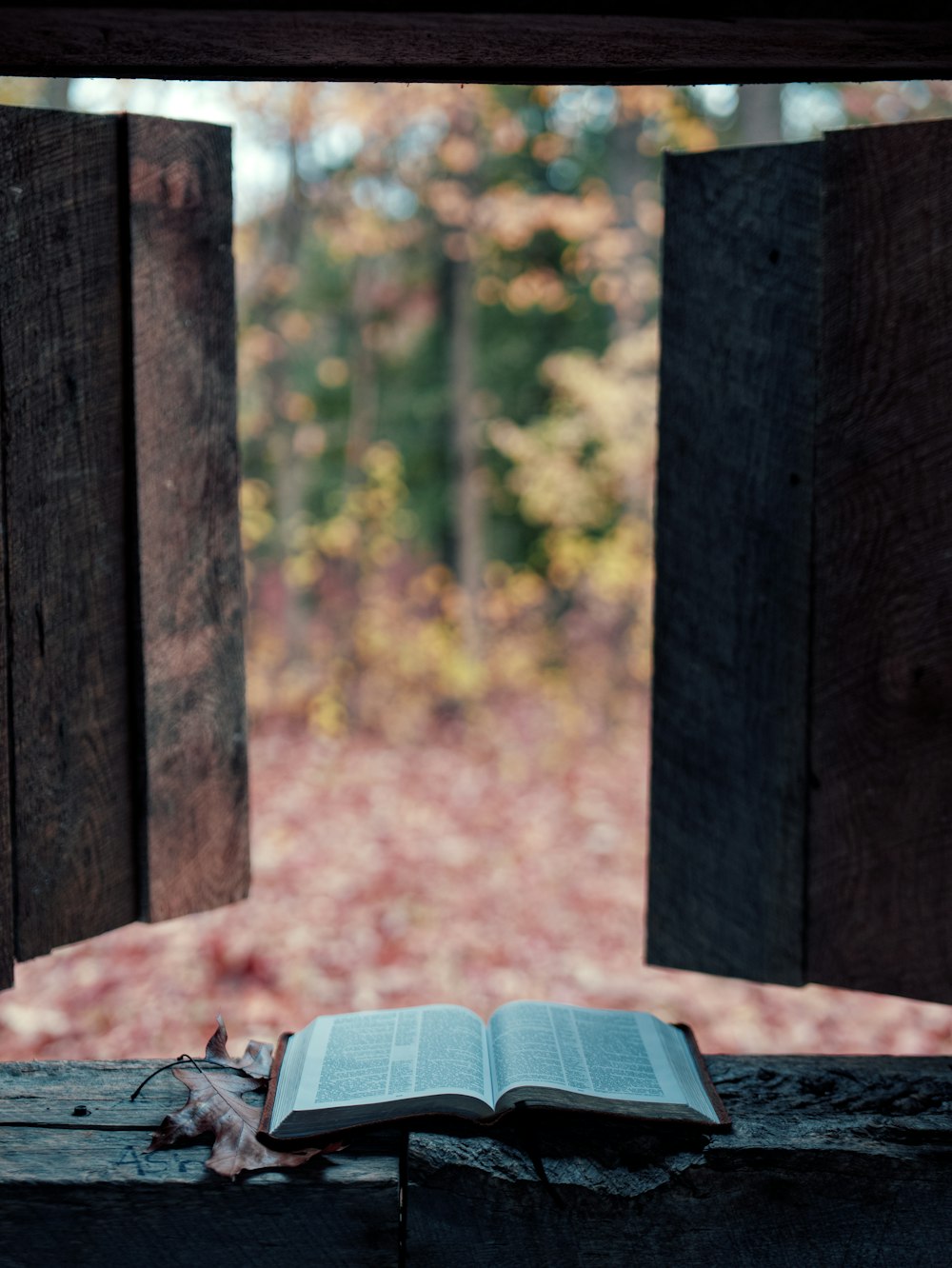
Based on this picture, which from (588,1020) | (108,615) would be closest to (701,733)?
(588,1020)

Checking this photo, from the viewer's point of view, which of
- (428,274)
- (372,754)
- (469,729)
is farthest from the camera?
(428,274)

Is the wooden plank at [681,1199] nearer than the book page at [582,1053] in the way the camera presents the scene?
Yes

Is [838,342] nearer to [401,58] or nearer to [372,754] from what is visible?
[401,58]

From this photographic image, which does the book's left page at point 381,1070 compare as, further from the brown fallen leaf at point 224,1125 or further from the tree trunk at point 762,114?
the tree trunk at point 762,114

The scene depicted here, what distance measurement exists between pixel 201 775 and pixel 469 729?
5.90m

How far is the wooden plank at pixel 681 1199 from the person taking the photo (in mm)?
1289

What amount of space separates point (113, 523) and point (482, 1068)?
38.2 inches

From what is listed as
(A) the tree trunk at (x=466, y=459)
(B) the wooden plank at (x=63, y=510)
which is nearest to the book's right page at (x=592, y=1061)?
(B) the wooden plank at (x=63, y=510)

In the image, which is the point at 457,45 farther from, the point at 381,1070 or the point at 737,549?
the point at 381,1070

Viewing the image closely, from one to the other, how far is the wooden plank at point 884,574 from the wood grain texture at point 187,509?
3.10ft

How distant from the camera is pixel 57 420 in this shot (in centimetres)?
152

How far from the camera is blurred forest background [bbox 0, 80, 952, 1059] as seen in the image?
4.16 m

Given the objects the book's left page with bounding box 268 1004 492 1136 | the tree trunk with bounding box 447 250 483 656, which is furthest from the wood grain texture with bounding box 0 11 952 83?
the tree trunk with bounding box 447 250 483 656

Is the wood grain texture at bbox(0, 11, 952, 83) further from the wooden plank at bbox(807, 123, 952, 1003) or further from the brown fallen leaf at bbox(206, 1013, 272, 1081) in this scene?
the brown fallen leaf at bbox(206, 1013, 272, 1081)
